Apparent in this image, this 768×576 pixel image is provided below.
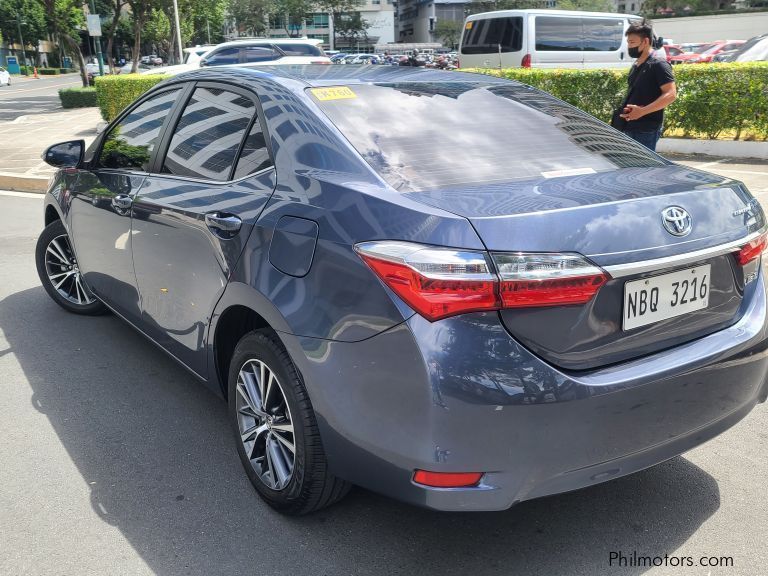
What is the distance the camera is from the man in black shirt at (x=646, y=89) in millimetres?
5891

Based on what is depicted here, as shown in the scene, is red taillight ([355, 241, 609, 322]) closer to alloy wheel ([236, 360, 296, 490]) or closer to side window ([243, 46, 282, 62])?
alloy wheel ([236, 360, 296, 490])

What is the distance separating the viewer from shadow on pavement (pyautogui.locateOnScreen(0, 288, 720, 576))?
2.56 m

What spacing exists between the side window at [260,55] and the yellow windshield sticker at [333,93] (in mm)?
15008

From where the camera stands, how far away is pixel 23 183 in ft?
35.8

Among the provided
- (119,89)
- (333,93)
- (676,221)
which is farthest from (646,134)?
(119,89)

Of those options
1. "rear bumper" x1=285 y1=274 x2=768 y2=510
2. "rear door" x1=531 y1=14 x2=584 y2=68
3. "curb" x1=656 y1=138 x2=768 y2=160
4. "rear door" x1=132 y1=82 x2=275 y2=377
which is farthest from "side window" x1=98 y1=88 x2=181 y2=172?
"rear door" x1=531 y1=14 x2=584 y2=68

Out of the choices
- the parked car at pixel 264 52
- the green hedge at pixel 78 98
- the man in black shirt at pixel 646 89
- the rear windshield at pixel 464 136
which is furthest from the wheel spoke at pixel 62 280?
the green hedge at pixel 78 98

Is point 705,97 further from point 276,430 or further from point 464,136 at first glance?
point 276,430

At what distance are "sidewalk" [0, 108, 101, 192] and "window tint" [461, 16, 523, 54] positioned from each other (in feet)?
30.0

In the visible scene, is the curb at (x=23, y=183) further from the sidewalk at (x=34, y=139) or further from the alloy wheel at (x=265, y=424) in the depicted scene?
the alloy wheel at (x=265, y=424)

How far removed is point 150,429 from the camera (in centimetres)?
356

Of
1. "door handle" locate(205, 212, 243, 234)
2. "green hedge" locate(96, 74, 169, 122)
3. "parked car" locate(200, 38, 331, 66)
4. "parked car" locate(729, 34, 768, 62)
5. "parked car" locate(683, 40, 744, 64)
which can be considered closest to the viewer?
"door handle" locate(205, 212, 243, 234)

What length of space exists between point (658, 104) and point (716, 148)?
6162 millimetres

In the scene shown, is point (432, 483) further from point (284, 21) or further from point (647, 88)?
point (284, 21)
